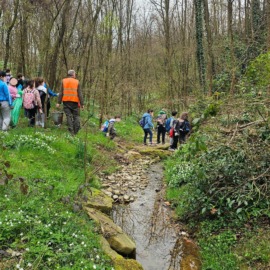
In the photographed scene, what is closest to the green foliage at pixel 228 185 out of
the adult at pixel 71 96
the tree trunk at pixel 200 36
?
the adult at pixel 71 96

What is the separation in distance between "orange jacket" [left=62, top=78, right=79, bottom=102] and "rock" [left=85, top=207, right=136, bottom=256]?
201 inches

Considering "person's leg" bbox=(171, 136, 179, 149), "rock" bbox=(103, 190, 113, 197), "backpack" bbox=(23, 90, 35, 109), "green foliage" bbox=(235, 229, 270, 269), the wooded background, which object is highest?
the wooded background

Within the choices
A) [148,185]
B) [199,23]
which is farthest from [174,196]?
[199,23]

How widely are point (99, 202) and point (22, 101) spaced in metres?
5.71

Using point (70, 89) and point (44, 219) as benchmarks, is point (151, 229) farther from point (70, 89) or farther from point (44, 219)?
point (70, 89)

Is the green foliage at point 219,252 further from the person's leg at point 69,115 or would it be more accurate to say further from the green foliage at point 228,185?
the person's leg at point 69,115

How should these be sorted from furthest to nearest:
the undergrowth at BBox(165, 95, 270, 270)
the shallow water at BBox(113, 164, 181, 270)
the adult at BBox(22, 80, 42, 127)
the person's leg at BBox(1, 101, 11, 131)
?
the adult at BBox(22, 80, 42, 127) < the person's leg at BBox(1, 101, 11, 131) < the shallow water at BBox(113, 164, 181, 270) < the undergrowth at BBox(165, 95, 270, 270)

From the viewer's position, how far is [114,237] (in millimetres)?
4980

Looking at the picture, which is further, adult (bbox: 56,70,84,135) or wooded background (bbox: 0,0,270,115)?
wooded background (bbox: 0,0,270,115)

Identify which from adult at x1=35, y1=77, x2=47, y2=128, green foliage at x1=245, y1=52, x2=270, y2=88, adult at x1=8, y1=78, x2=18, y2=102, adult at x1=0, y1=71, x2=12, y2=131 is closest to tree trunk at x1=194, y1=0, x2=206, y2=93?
adult at x1=35, y1=77, x2=47, y2=128

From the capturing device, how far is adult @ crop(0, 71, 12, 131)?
335 inches

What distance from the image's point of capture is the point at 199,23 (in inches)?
712

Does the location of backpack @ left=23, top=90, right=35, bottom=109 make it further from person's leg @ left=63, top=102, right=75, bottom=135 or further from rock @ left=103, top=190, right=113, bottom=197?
rock @ left=103, top=190, right=113, bottom=197

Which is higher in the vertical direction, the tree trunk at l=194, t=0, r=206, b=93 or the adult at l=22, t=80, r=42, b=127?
the tree trunk at l=194, t=0, r=206, b=93
